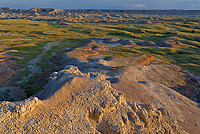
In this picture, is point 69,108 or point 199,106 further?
point 199,106

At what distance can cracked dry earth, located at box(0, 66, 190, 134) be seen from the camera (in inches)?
395

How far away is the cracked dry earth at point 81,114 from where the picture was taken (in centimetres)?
1003

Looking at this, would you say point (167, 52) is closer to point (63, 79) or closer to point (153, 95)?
point (153, 95)

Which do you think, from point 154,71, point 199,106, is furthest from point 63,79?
point 154,71

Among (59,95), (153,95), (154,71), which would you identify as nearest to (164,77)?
(154,71)

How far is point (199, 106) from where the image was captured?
2205 cm

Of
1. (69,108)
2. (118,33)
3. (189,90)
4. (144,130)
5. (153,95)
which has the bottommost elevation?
(118,33)

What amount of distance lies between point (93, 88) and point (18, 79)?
71.4 feet

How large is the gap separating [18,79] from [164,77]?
26513 millimetres

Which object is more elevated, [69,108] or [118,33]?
[69,108]

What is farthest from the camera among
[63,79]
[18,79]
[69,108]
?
[18,79]

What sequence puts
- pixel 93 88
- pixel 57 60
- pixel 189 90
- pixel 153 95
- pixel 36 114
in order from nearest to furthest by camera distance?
1. pixel 36 114
2. pixel 93 88
3. pixel 153 95
4. pixel 189 90
5. pixel 57 60

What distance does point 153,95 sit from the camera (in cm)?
2066

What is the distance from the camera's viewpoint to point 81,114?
1134 cm
